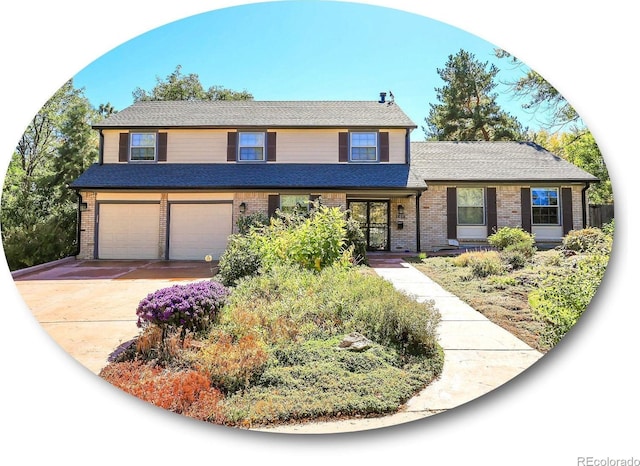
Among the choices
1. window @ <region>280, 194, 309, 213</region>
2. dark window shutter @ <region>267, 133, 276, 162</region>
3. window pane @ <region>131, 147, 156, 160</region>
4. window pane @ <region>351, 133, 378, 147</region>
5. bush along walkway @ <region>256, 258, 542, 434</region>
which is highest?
window pane @ <region>351, 133, 378, 147</region>

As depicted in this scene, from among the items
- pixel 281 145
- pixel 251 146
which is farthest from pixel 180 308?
pixel 281 145

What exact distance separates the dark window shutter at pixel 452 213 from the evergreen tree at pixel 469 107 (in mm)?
555

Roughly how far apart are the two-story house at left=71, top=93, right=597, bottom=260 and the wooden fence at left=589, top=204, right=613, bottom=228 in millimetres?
124

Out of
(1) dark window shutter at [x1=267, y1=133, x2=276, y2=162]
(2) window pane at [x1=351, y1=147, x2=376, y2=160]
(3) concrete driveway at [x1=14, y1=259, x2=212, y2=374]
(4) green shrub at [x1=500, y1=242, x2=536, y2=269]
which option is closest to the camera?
(3) concrete driveway at [x1=14, y1=259, x2=212, y2=374]

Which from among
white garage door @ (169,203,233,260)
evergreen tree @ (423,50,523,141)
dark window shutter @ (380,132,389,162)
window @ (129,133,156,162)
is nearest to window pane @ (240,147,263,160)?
white garage door @ (169,203,233,260)

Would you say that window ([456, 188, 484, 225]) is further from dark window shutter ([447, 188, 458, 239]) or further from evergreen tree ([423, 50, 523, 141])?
evergreen tree ([423, 50, 523, 141])

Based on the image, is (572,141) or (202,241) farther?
(202,241)

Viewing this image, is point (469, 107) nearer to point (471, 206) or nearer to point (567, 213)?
point (471, 206)

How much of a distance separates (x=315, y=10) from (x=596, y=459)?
13.1ft

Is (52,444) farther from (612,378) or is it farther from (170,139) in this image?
(612,378)

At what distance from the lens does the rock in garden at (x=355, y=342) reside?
8.35 ft

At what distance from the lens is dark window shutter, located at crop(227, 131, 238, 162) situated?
173 inches

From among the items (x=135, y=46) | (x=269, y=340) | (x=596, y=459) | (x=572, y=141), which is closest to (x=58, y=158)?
(x=135, y=46)

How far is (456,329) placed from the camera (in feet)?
9.04
